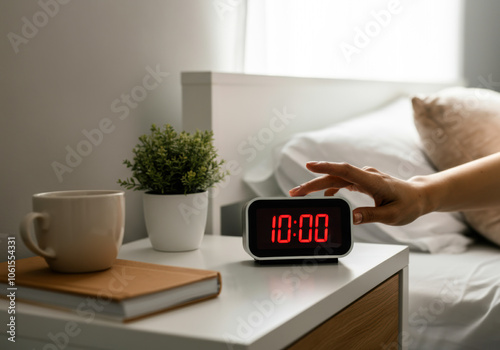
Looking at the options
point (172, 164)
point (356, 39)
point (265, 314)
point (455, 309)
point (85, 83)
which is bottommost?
point (455, 309)

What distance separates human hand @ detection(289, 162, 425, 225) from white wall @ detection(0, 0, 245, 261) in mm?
391

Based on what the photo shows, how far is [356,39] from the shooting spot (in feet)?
6.33

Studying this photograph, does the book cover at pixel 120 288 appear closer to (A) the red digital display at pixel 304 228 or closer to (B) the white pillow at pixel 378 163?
(A) the red digital display at pixel 304 228

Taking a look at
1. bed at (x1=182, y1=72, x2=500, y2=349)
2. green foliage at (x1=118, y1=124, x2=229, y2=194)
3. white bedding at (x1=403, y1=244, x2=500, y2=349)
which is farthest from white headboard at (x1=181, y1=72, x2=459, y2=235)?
white bedding at (x1=403, y1=244, x2=500, y2=349)

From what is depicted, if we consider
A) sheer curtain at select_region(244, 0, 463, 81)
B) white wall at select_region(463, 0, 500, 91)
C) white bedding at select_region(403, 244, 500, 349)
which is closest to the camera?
white bedding at select_region(403, 244, 500, 349)

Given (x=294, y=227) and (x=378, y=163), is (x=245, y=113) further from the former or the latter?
(x=294, y=227)

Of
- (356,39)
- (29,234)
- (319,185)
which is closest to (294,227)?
(319,185)

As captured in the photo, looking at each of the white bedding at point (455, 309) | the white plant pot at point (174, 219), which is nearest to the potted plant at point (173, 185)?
the white plant pot at point (174, 219)

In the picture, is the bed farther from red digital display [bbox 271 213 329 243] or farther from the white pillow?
red digital display [bbox 271 213 329 243]

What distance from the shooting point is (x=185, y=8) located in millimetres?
1329

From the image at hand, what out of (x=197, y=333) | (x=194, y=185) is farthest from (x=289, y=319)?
(x=194, y=185)

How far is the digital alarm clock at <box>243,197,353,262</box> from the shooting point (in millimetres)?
879

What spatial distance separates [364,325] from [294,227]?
173 mm

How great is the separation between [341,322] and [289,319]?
0.16m
